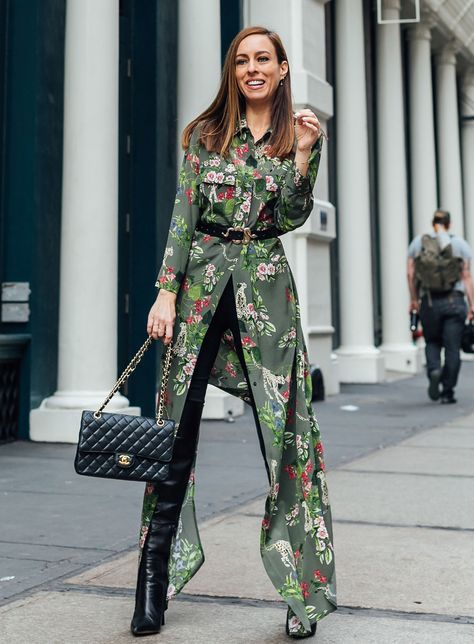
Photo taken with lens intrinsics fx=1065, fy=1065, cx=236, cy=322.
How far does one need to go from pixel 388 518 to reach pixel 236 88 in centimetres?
257

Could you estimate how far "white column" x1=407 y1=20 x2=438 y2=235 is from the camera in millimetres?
19047

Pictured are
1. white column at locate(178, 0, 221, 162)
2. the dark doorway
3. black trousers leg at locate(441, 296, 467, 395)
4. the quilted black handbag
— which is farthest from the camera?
black trousers leg at locate(441, 296, 467, 395)

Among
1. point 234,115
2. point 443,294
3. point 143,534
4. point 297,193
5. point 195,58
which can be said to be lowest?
point 143,534

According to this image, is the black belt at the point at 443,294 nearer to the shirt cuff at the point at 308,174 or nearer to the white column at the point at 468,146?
the shirt cuff at the point at 308,174

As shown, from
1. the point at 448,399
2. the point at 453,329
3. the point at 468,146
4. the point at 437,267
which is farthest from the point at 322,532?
the point at 468,146

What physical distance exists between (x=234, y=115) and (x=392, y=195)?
1399 cm

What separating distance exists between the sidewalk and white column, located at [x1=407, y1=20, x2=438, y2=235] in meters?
11.9

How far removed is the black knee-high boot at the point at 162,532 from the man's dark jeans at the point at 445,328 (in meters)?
7.89

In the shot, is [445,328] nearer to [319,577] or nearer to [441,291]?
[441,291]

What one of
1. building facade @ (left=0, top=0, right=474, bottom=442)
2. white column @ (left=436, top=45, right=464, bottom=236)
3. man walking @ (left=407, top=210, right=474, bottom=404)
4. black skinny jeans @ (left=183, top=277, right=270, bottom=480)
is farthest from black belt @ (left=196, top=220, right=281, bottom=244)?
white column @ (left=436, top=45, right=464, bottom=236)

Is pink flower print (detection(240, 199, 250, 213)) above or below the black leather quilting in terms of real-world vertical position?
above

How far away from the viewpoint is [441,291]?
1095 cm

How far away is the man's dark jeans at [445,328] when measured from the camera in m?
10.9

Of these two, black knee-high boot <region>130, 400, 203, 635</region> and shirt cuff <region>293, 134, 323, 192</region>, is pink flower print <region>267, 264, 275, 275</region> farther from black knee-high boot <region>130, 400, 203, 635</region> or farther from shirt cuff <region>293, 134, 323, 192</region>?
black knee-high boot <region>130, 400, 203, 635</region>
